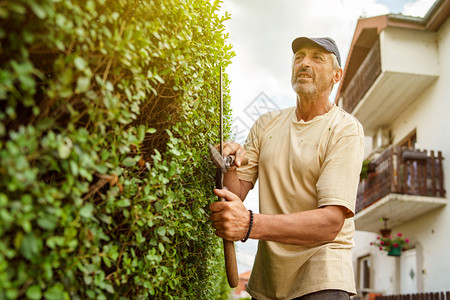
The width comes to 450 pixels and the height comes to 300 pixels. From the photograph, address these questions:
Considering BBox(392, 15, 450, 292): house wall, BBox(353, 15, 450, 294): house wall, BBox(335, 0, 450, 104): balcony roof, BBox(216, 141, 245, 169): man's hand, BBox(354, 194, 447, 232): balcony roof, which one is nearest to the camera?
BBox(216, 141, 245, 169): man's hand

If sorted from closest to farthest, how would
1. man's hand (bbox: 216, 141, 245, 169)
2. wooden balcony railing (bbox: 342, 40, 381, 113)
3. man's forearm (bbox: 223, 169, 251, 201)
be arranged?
man's hand (bbox: 216, 141, 245, 169) < man's forearm (bbox: 223, 169, 251, 201) < wooden balcony railing (bbox: 342, 40, 381, 113)

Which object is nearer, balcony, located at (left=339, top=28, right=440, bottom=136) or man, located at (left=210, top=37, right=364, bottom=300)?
man, located at (left=210, top=37, right=364, bottom=300)

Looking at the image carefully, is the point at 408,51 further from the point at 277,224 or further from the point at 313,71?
the point at 277,224

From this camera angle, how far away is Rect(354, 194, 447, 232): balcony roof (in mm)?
11656

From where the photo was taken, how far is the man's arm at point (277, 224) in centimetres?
213

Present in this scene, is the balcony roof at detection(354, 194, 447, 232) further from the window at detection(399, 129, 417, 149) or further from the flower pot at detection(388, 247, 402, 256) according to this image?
the window at detection(399, 129, 417, 149)

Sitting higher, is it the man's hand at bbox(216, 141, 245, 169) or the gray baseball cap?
the gray baseball cap

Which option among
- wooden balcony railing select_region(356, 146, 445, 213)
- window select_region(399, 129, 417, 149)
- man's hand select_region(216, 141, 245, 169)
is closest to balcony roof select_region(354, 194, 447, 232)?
wooden balcony railing select_region(356, 146, 445, 213)

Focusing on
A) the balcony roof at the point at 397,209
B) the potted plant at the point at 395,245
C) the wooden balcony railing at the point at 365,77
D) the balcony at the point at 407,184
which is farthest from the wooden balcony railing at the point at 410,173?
the wooden balcony railing at the point at 365,77

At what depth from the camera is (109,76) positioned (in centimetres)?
152

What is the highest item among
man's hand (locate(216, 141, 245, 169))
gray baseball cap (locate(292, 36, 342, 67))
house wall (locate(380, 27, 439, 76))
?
house wall (locate(380, 27, 439, 76))

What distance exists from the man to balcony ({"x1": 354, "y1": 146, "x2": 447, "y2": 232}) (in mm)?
10000

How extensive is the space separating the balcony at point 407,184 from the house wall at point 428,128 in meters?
0.28

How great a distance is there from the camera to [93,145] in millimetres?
1334
